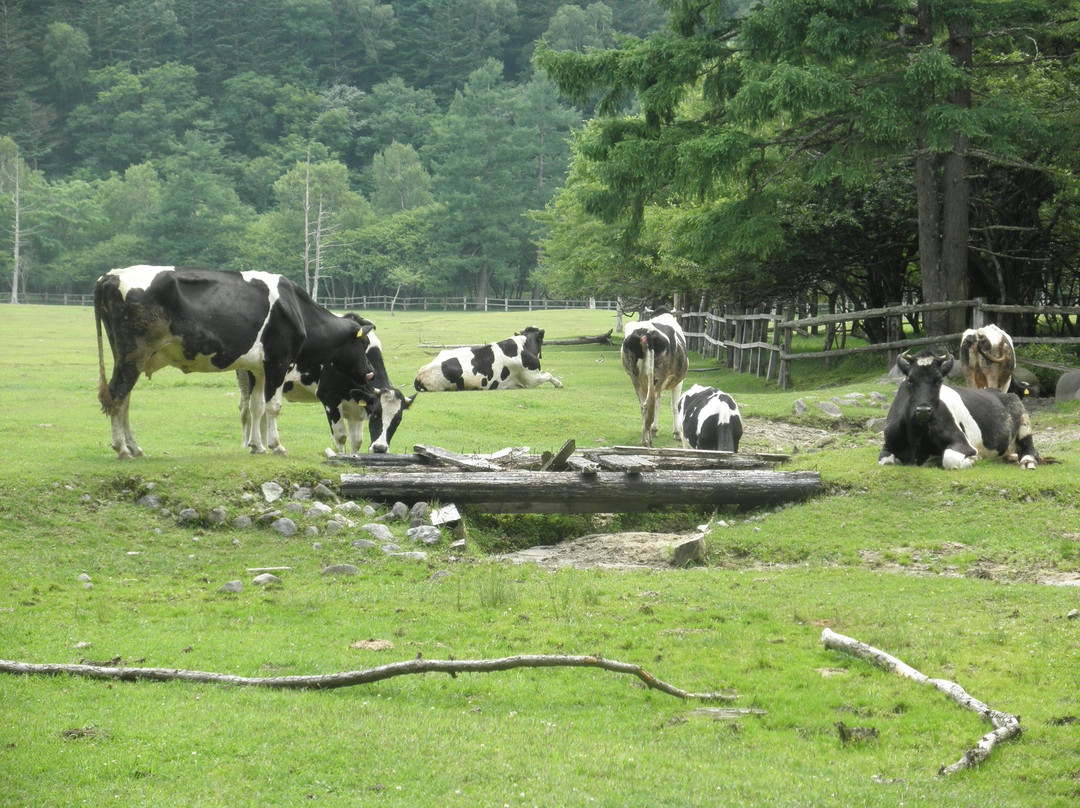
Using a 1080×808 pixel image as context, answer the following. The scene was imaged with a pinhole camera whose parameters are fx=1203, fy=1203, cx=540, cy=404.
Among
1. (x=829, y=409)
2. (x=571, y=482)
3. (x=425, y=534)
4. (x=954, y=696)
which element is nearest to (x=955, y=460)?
(x=571, y=482)

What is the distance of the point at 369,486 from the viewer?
41.8 feet

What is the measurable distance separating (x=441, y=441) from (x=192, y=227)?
236ft

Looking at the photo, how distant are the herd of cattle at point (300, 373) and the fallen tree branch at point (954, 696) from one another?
628 centimetres

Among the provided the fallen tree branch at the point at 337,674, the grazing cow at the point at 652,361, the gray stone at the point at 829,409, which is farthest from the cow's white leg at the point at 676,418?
the fallen tree branch at the point at 337,674

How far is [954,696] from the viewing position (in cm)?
709

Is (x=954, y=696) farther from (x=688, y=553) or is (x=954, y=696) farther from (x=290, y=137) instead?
(x=290, y=137)

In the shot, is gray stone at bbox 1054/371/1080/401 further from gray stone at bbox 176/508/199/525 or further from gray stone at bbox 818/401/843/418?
gray stone at bbox 176/508/199/525

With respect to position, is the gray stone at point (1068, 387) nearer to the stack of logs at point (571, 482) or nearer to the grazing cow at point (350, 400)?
the stack of logs at point (571, 482)

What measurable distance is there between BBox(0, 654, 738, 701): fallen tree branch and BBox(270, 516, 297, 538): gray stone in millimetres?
4462

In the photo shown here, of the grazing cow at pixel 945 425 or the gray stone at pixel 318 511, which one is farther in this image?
the grazing cow at pixel 945 425

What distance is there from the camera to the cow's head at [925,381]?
1398cm

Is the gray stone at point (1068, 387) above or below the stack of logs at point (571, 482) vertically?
above

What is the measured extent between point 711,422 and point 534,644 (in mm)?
8173

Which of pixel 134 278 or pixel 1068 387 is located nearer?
pixel 134 278
